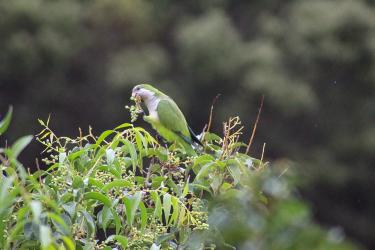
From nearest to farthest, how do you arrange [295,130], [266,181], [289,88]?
1. [266,181]
2. [289,88]
3. [295,130]

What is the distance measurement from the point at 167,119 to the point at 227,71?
37.2 ft

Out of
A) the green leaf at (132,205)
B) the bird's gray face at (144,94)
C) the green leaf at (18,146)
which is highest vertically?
the green leaf at (18,146)

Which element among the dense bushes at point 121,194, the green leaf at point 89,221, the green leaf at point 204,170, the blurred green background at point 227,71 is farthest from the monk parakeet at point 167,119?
the blurred green background at point 227,71

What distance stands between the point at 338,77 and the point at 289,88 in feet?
5.14

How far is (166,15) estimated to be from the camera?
15.1m

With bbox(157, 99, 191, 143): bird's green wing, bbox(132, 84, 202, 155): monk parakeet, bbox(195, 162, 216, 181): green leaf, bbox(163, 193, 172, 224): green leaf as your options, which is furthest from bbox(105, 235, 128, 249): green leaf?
bbox(157, 99, 191, 143): bird's green wing

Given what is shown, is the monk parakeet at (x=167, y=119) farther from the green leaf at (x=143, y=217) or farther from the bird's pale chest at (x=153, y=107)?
the green leaf at (x=143, y=217)

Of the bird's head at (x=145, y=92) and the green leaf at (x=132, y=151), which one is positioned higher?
the green leaf at (x=132, y=151)

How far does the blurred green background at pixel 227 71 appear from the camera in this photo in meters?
13.8

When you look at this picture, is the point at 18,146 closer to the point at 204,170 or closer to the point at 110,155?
the point at 110,155

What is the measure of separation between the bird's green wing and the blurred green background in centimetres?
1058

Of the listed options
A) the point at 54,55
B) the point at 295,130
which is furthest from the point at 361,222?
the point at 54,55

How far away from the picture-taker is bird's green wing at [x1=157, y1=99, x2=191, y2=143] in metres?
2.53

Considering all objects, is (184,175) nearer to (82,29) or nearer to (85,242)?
(85,242)
